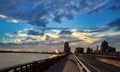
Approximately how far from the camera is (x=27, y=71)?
21.1m

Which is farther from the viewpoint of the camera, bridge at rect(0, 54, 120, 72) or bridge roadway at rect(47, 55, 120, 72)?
bridge roadway at rect(47, 55, 120, 72)

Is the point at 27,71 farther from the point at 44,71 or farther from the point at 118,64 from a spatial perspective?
the point at 118,64

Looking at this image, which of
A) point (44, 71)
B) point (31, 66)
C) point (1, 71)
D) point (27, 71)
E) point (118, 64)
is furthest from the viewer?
point (118, 64)

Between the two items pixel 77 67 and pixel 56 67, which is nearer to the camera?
pixel 77 67

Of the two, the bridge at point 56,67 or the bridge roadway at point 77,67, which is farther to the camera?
the bridge roadway at point 77,67

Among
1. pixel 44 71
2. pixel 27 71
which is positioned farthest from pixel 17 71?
pixel 44 71

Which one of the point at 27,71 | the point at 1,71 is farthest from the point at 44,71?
the point at 1,71

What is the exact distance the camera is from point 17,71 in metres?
17.6

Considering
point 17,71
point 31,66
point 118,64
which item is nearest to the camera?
point 17,71

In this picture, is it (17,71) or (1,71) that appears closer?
(1,71)

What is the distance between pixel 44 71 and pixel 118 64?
27378mm

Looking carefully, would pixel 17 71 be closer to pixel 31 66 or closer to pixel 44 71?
pixel 31 66

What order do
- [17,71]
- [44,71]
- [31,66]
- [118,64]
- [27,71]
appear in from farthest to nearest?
[118,64] → [44,71] → [31,66] → [27,71] → [17,71]

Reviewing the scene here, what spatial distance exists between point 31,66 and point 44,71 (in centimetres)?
700
